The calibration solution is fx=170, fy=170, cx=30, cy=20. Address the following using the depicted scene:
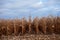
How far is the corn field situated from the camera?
42.4 feet

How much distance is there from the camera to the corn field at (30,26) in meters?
12.9

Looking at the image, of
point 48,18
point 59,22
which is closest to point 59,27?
point 59,22

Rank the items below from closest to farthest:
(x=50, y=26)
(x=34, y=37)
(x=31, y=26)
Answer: (x=34, y=37) < (x=50, y=26) < (x=31, y=26)

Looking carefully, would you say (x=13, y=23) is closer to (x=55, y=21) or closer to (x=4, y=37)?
(x=4, y=37)

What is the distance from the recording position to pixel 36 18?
45.0 feet

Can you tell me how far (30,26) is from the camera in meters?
13.2

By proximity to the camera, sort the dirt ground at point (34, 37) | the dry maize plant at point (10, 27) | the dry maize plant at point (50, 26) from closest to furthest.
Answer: the dirt ground at point (34, 37)
the dry maize plant at point (50, 26)
the dry maize plant at point (10, 27)

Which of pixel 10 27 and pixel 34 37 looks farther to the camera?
pixel 10 27

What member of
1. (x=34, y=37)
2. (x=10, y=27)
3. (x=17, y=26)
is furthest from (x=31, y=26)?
(x=10, y=27)

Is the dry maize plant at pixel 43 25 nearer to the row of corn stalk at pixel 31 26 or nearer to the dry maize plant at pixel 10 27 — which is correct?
the row of corn stalk at pixel 31 26

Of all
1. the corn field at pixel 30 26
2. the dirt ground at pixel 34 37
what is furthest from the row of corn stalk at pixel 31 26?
the dirt ground at pixel 34 37

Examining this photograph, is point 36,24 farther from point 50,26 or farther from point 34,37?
point 34,37

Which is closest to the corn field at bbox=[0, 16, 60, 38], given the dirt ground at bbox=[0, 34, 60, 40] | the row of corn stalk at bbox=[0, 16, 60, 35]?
the row of corn stalk at bbox=[0, 16, 60, 35]

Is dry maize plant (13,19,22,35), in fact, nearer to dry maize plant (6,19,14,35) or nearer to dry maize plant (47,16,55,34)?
dry maize plant (6,19,14,35)
